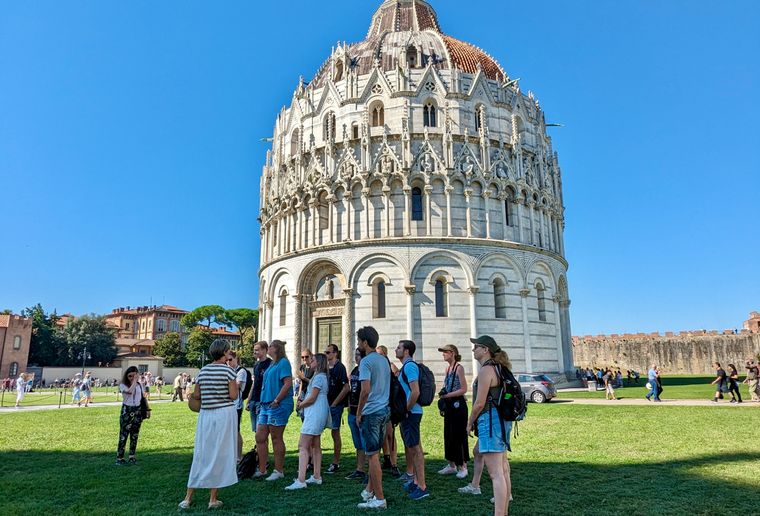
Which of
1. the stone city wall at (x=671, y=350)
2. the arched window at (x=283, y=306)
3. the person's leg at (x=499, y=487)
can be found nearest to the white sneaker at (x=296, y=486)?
the person's leg at (x=499, y=487)

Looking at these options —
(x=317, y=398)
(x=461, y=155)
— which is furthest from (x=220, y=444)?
(x=461, y=155)

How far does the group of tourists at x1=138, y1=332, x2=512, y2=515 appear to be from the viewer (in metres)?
6.03

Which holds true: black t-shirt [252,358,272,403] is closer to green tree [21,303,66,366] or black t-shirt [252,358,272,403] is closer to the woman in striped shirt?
the woman in striped shirt

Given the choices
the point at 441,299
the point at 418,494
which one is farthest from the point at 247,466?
the point at 441,299

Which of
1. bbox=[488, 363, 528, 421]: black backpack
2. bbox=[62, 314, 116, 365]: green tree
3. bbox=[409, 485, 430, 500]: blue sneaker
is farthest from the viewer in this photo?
bbox=[62, 314, 116, 365]: green tree

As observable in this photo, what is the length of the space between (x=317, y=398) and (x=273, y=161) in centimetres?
3101

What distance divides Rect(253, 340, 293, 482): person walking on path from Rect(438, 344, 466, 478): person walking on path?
258 centimetres

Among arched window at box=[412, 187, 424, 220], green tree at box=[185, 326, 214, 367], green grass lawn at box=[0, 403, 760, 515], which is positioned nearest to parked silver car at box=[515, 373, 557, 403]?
green grass lawn at box=[0, 403, 760, 515]

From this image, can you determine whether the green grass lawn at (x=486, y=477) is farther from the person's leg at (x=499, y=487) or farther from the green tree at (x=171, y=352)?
the green tree at (x=171, y=352)

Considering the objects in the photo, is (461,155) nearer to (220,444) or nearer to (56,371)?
(220,444)

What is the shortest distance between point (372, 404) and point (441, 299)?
21734 millimetres

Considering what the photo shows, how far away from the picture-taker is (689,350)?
5862 cm

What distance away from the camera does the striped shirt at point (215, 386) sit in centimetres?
662

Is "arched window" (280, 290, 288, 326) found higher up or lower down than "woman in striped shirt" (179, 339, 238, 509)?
higher up
